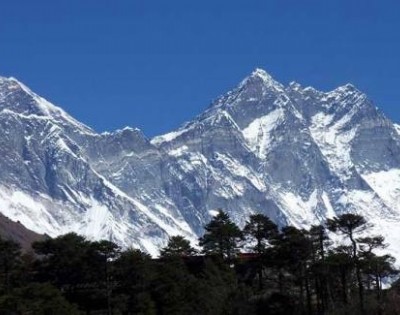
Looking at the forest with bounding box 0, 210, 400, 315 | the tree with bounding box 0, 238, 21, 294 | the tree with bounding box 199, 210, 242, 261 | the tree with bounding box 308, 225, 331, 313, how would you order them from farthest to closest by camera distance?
the tree with bounding box 199, 210, 242, 261, the tree with bounding box 0, 238, 21, 294, the tree with bounding box 308, 225, 331, 313, the forest with bounding box 0, 210, 400, 315

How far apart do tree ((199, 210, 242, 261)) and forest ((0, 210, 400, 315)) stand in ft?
0.39

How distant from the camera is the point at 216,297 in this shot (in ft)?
364

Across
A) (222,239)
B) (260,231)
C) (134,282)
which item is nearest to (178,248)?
(222,239)

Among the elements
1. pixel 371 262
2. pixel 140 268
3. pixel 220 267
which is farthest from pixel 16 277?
pixel 371 262

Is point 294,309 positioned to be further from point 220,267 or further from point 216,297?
point 220,267

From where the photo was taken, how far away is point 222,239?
422 ft

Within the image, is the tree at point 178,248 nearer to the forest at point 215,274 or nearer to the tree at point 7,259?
the forest at point 215,274

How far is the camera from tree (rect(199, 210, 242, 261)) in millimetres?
127000

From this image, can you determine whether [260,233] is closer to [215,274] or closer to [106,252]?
[215,274]

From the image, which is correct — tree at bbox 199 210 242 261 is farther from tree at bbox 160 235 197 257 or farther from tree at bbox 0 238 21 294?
tree at bbox 0 238 21 294

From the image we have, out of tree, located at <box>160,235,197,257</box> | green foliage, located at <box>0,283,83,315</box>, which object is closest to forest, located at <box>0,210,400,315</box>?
green foliage, located at <box>0,283,83,315</box>

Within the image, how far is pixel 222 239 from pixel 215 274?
965 cm

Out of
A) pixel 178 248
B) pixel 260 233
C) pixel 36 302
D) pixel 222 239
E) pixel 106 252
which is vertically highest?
pixel 178 248

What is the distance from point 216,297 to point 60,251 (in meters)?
26.1
